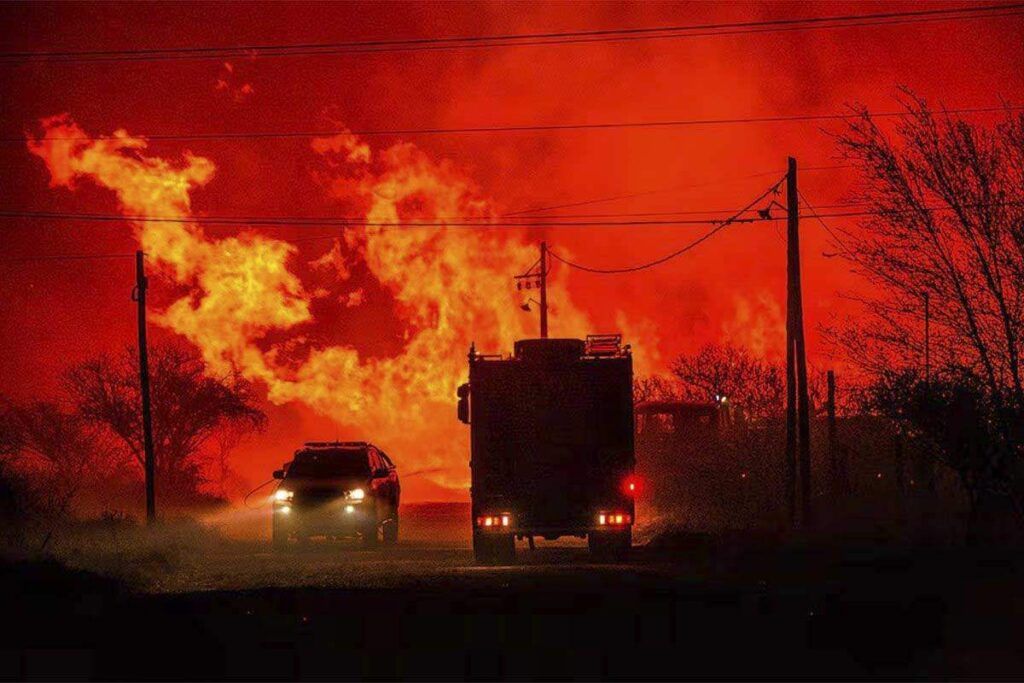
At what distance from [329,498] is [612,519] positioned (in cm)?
732

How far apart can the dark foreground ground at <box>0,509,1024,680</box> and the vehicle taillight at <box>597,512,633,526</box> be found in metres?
0.87

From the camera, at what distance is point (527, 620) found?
15727 mm

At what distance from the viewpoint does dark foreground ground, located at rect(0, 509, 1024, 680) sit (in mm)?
12828

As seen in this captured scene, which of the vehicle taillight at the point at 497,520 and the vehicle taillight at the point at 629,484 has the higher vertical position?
the vehicle taillight at the point at 629,484

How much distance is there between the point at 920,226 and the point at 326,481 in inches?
503

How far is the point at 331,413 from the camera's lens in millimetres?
65500

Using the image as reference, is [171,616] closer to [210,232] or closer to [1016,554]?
[1016,554]

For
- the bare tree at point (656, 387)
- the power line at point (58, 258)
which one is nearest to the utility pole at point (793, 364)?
the power line at point (58, 258)

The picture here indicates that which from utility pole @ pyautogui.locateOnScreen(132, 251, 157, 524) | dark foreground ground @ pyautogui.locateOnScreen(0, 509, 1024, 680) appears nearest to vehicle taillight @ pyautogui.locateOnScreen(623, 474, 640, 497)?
dark foreground ground @ pyautogui.locateOnScreen(0, 509, 1024, 680)

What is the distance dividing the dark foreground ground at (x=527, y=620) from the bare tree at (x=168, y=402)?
112 ft

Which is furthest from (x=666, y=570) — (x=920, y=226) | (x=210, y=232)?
(x=210, y=232)

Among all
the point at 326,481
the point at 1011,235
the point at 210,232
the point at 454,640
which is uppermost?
the point at 210,232

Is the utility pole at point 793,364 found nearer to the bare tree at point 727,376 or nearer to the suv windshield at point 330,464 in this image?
the suv windshield at point 330,464

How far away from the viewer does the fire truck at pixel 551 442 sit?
84.9ft
